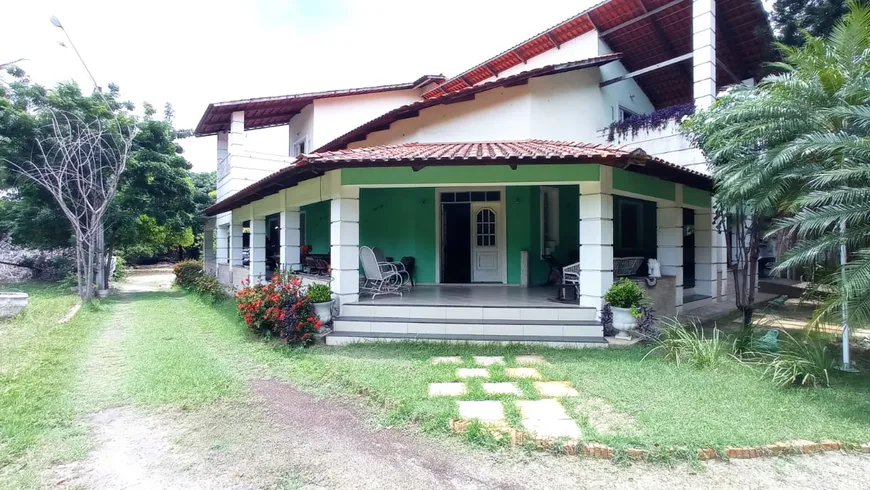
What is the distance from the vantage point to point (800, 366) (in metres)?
4.97

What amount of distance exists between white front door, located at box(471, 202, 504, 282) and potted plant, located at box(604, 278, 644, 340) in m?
3.87

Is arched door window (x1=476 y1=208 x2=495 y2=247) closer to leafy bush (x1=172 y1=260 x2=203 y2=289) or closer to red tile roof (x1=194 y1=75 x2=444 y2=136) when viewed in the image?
red tile roof (x1=194 y1=75 x2=444 y2=136)

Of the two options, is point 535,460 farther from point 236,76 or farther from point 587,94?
point 236,76

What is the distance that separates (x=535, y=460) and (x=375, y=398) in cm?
179

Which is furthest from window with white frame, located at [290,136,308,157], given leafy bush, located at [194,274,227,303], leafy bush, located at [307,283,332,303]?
leafy bush, located at [307,283,332,303]

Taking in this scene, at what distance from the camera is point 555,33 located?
11.2 metres

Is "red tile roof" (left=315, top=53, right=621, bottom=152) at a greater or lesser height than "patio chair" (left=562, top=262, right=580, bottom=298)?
greater

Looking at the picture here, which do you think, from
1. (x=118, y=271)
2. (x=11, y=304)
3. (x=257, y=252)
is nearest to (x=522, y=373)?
(x=257, y=252)

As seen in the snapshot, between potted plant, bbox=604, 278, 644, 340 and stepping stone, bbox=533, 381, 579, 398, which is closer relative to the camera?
stepping stone, bbox=533, 381, 579, 398

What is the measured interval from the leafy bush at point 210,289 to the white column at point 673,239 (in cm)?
1114

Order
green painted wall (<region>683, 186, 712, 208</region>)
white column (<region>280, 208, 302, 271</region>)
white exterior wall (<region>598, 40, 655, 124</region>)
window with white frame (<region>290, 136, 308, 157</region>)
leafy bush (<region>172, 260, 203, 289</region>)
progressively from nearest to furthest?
green painted wall (<region>683, 186, 712, 208</region>) → white column (<region>280, 208, 302, 271</region>) → white exterior wall (<region>598, 40, 655, 124</region>) → window with white frame (<region>290, 136, 308, 157</region>) → leafy bush (<region>172, 260, 203, 289</region>)

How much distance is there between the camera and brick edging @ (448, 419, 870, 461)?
3402 mm

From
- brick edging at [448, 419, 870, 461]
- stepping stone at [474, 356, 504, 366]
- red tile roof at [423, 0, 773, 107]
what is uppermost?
red tile roof at [423, 0, 773, 107]

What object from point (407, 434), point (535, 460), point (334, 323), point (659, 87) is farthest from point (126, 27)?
point (659, 87)
